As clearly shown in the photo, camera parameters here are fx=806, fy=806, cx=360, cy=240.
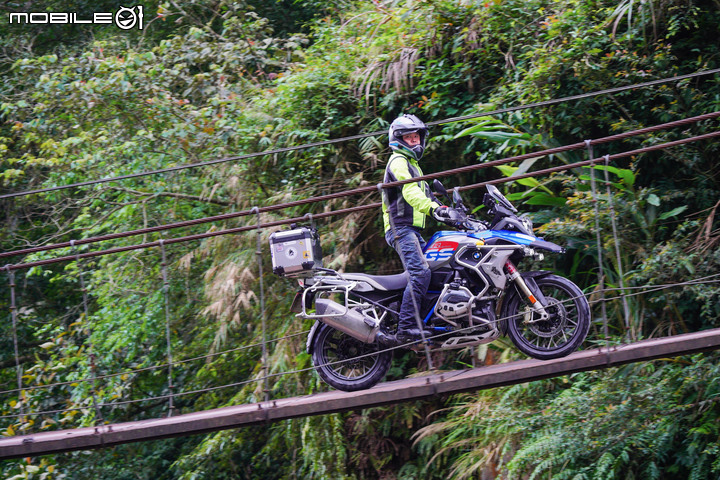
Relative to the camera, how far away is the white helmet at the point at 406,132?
440cm

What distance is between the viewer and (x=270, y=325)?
23.7ft

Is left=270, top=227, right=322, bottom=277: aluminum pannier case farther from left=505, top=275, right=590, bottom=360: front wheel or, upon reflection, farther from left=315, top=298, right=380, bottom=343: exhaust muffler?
left=505, top=275, right=590, bottom=360: front wheel

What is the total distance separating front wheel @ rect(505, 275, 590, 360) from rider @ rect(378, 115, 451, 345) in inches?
20.6

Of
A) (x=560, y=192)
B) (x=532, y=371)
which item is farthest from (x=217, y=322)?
(x=532, y=371)

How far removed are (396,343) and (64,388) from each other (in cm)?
579

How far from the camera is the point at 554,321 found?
4.35 meters

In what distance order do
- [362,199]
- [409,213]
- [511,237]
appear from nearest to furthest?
[511,237] → [409,213] → [362,199]

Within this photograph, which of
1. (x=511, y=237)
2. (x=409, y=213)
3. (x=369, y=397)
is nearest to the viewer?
(x=369, y=397)

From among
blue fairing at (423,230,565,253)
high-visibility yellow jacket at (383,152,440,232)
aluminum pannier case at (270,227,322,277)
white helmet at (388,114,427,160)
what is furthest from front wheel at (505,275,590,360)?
aluminum pannier case at (270,227,322,277)

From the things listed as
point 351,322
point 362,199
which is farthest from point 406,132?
point 362,199

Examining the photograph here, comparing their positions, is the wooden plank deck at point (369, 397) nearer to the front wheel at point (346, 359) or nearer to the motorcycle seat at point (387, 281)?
the front wheel at point (346, 359)

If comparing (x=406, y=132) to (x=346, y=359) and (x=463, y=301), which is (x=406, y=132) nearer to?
(x=463, y=301)

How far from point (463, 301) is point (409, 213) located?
571 millimetres

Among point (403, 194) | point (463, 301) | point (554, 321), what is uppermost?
point (403, 194)
